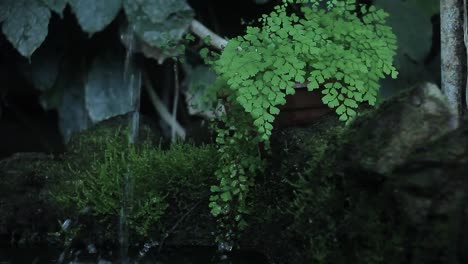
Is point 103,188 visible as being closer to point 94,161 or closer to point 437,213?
point 94,161

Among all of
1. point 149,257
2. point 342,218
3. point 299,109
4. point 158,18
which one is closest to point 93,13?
point 158,18

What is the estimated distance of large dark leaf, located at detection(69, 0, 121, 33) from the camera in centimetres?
428

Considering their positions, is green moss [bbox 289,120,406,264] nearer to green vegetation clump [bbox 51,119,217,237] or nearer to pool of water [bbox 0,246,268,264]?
pool of water [bbox 0,246,268,264]

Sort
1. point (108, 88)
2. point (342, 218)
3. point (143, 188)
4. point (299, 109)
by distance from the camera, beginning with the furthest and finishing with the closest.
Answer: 1. point (108, 88)
2. point (143, 188)
3. point (299, 109)
4. point (342, 218)

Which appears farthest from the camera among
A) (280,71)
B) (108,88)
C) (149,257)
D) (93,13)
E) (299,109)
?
(108,88)

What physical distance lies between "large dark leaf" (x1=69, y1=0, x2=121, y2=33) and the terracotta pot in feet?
4.97

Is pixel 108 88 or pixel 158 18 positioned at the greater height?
pixel 158 18

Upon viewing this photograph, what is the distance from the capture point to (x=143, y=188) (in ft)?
11.7

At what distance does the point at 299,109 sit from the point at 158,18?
136 cm

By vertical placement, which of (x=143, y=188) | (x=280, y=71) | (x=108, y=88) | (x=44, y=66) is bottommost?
(x=143, y=188)

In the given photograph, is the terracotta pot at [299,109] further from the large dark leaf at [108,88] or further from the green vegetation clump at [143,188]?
the large dark leaf at [108,88]

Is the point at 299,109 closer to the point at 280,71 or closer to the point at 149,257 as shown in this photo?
the point at 280,71

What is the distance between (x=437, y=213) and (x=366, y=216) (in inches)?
11.8

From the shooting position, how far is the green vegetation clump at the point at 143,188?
350 centimetres
